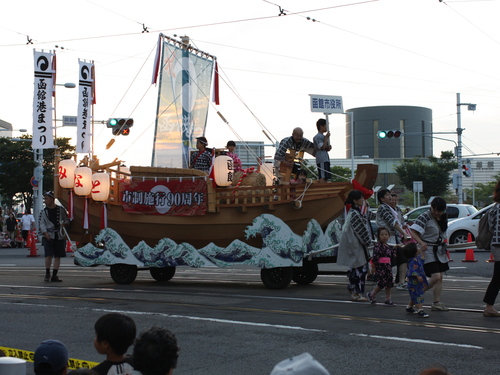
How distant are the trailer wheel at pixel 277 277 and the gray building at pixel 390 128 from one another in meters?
81.6

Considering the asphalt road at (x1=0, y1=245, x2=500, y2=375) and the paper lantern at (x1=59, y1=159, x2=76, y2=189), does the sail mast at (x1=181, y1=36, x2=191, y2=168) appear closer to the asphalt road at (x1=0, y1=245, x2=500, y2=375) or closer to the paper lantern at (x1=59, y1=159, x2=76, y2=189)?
the paper lantern at (x1=59, y1=159, x2=76, y2=189)

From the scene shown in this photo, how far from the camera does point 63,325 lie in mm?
8273

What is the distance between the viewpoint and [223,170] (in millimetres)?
11992

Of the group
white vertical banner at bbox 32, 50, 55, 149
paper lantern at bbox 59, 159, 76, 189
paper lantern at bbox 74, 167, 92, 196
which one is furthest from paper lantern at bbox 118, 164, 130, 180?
white vertical banner at bbox 32, 50, 55, 149

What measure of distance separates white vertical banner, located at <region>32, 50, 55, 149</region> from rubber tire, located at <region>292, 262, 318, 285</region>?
28.6 ft

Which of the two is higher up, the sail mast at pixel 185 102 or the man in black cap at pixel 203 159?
the sail mast at pixel 185 102

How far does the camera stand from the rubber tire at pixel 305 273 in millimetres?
12477

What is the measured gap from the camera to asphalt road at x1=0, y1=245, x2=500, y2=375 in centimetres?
627

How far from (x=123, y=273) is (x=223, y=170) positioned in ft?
10.6

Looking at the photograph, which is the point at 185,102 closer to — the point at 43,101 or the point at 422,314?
the point at 43,101

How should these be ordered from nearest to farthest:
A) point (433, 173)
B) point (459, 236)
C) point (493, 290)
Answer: point (493, 290) → point (459, 236) → point (433, 173)

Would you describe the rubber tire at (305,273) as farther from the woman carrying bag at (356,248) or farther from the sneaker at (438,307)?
the sneaker at (438,307)

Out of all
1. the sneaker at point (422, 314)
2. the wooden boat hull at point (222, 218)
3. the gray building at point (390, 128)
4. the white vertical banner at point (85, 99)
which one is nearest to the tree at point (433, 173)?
the gray building at point (390, 128)

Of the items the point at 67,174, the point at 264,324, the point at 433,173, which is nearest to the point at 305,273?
the point at 264,324
